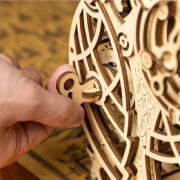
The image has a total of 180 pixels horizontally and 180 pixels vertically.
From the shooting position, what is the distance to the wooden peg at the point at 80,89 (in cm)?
47

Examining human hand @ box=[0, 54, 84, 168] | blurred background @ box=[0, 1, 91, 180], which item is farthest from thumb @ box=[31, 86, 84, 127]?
blurred background @ box=[0, 1, 91, 180]

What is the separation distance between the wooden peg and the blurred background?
A: 0.22 meters

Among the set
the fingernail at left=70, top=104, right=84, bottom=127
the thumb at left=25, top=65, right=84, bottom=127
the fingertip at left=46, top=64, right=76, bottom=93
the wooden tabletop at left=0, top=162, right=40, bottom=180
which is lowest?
the wooden tabletop at left=0, top=162, right=40, bottom=180

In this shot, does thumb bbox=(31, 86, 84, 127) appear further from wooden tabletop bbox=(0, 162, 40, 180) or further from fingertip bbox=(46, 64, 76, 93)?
wooden tabletop bbox=(0, 162, 40, 180)

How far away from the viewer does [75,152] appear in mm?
677

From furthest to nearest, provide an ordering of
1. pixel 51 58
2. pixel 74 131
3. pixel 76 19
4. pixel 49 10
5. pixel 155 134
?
pixel 49 10
pixel 51 58
pixel 74 131
pixel 76 19
pixel 155 134

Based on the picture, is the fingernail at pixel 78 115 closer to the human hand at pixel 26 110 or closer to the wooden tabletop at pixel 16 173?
the human hand at pixel 26 110

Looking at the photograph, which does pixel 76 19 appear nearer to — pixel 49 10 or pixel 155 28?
pixel 155 28

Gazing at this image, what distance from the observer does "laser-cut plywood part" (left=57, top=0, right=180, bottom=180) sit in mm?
319

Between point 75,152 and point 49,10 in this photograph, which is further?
point 49,10

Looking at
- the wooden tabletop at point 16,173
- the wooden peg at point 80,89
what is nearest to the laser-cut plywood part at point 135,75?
the wooden peg at point 80,89

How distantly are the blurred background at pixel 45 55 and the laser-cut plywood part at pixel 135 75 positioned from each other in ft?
0.27

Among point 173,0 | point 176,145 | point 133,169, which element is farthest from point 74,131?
point 173,0

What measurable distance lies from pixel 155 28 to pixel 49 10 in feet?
3.34
